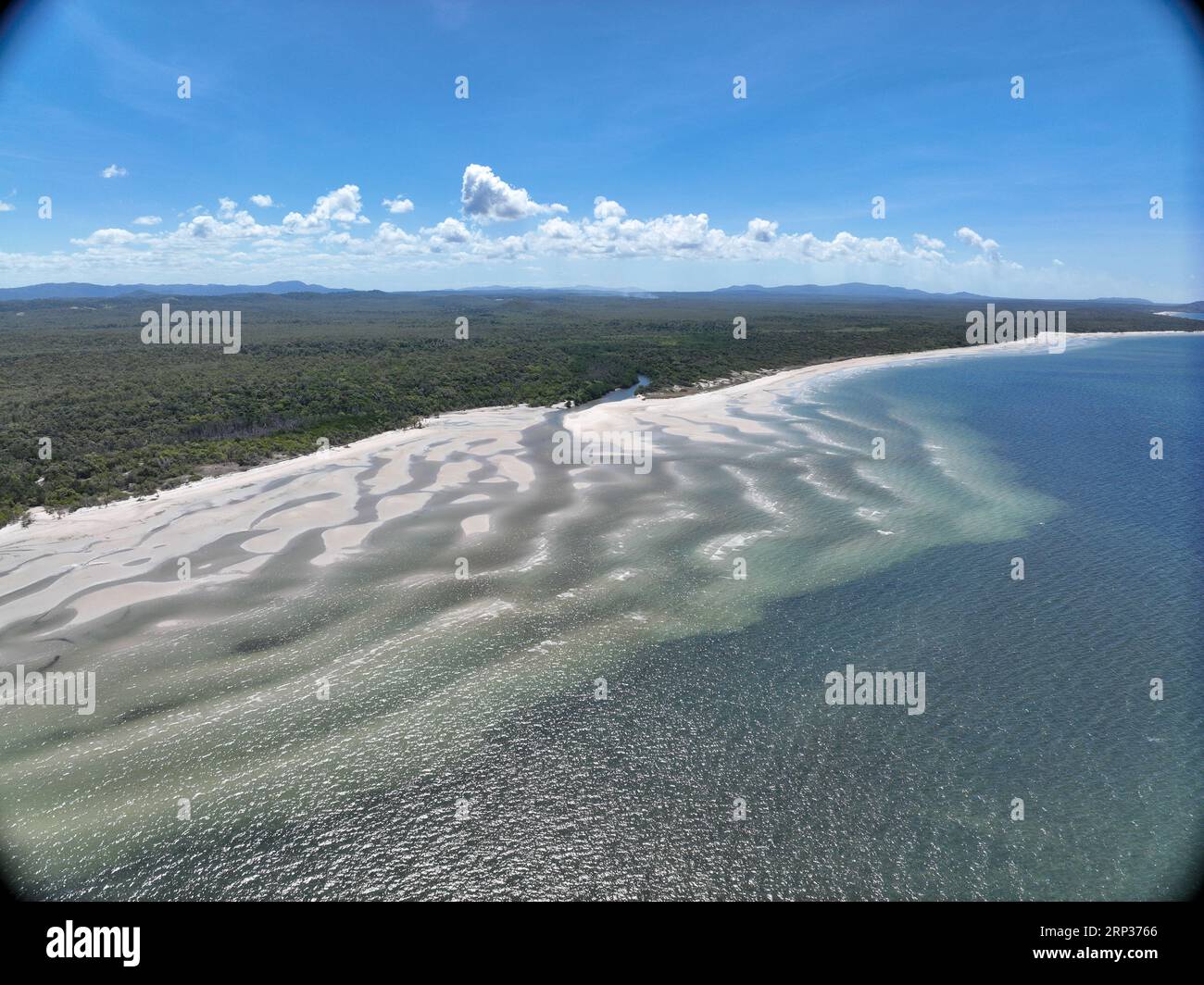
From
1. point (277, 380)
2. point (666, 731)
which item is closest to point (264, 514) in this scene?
point (666, 731)

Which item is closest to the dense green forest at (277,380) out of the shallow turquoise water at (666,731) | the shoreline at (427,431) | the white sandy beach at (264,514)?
the shoreline at (427,431)

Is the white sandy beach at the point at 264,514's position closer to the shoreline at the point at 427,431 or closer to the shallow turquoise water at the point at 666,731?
the shoreline at the point at 427,431

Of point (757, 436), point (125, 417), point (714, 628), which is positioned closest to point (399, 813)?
point (714, 628)

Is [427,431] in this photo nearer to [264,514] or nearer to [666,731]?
[264,514]

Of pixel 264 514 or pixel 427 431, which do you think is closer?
pixel 264 514

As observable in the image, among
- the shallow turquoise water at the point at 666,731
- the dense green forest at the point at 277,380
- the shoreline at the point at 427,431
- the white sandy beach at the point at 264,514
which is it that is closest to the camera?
the shallow turquoise water at the point at 666,731

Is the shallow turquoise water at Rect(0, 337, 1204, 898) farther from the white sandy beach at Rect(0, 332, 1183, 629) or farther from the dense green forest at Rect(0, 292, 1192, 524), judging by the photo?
the dense green forest at Rect(0, 292, 1192, 524)

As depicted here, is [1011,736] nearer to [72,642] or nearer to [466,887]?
[466,887]
